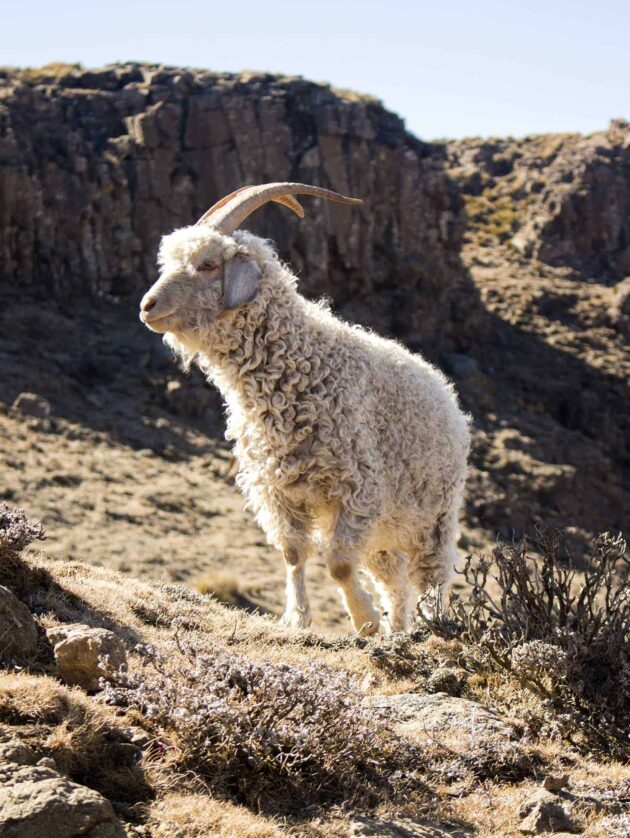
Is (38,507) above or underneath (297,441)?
underneath

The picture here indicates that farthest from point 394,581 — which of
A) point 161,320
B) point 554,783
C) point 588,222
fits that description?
point 588,222

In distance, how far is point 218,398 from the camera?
3450 centimetres

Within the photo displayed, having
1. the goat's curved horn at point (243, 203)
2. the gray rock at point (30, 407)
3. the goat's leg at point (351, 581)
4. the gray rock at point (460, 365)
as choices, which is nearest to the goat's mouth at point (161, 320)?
the goat's curved horn at point (243, 203)

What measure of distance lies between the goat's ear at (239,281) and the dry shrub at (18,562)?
2249mm

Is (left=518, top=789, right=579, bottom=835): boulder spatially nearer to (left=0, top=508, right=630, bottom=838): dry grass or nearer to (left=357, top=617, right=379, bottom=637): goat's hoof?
(left=0, top=508, right=630, bottom=838): dry grass

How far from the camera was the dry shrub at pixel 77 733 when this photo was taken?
3816mm

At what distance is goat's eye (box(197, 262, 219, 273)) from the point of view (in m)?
7.36

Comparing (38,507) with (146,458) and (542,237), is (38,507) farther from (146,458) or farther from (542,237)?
(542,237)

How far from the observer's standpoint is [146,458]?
2877cm

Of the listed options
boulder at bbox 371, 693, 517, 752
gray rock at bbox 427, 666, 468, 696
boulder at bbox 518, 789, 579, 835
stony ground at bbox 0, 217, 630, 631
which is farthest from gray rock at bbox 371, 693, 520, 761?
stony ground at bbox 0, 217, 630, 631

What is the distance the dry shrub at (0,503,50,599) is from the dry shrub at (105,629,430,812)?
1237 millimetres

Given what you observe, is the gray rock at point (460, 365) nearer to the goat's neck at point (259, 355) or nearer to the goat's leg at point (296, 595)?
the goat's neck at point (259, 355)

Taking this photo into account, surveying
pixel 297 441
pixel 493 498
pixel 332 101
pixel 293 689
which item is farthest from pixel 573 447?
pixel 293 689

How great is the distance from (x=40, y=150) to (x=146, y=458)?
14603mm
